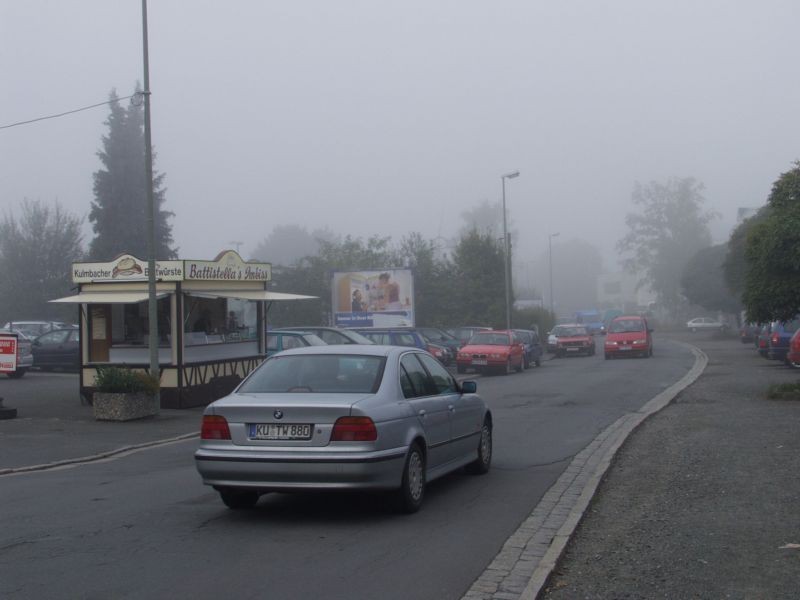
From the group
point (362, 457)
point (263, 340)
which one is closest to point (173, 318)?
point (263, 340)

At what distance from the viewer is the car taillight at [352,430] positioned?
799cm

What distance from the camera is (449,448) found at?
9742 millimetres

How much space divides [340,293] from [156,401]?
24540mm

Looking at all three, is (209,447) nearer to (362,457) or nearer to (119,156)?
(362,457)

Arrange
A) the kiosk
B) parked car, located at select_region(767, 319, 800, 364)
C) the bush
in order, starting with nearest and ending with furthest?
1. the bush
2. the kiosk
3. parked car, located at select_region(767, 319, 800, 364)

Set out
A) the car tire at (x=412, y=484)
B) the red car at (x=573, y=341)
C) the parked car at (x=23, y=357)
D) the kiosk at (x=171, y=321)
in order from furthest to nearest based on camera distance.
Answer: the red car at (x=573, y=341) → the parked car at (x=23, y=357) → the kiosk at (x=171, y=321) → the car tire at (x=412, y=484)

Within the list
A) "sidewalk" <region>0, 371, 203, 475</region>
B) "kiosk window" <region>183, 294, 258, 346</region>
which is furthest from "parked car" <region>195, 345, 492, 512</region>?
"kiosk window" <region>183, 294, 258, 346</region>

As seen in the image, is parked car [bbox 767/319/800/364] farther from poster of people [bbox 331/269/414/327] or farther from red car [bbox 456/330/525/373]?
poster of people [bbox 331/269/414/327]

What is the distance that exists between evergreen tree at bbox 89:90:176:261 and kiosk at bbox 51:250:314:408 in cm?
4237

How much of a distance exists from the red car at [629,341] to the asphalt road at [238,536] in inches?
1120

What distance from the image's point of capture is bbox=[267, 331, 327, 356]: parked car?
2550 centimetres

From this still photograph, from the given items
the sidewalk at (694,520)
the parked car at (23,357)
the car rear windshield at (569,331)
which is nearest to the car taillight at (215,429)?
the sidewalk at (694,520)

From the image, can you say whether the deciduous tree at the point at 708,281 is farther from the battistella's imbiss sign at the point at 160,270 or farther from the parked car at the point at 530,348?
the battistella's imbiss sign at the point at 160,270

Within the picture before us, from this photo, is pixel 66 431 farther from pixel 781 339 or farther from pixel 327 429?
pixel 781 339
